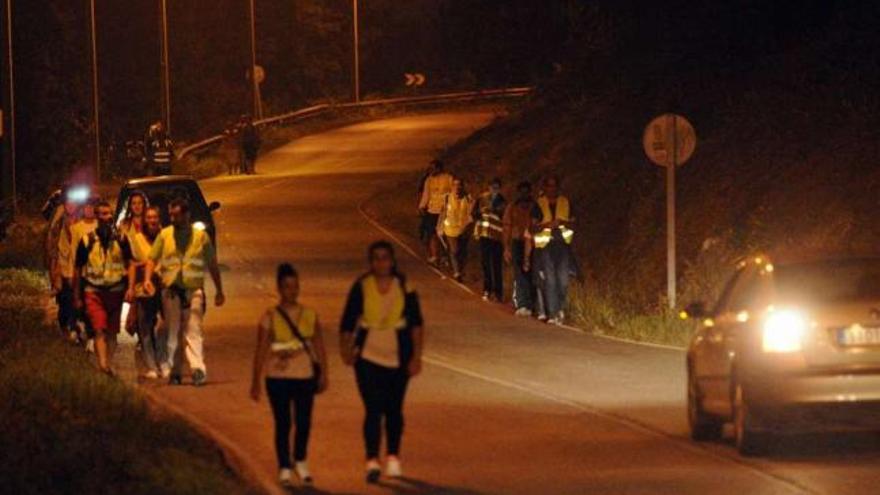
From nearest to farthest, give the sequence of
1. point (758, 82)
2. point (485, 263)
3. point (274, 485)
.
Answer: point (274, 485), point (485, 263), point (758, 82)

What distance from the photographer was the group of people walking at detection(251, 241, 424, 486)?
1362 cm

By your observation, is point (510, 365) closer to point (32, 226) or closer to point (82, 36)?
point (32, 226)

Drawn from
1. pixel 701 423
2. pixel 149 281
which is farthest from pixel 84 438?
pixel 149 281

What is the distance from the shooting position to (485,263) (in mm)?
29359

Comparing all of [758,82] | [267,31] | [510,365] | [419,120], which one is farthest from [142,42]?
[510,365]

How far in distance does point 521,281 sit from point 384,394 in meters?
13.6

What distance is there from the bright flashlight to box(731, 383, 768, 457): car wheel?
8596 mm

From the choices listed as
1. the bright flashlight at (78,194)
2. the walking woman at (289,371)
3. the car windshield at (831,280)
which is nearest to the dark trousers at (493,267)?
the bright flashlight at (78,194)

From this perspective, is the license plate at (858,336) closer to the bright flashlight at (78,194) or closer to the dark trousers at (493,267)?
the bright flashlight at (78,194)

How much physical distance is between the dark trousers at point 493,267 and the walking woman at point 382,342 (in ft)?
49.7

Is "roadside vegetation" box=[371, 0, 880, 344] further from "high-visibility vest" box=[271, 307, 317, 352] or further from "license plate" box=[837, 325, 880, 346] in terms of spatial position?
"high-visibility vest" box=[271, 307, 317, 352]

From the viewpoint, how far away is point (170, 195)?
3094 centimetres

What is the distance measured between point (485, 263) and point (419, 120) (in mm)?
43513

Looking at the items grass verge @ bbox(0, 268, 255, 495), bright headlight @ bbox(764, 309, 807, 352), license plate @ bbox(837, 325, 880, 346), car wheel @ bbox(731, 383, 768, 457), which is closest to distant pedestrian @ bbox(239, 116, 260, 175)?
grass verge @ bbox(0, 268, 255, 495)
